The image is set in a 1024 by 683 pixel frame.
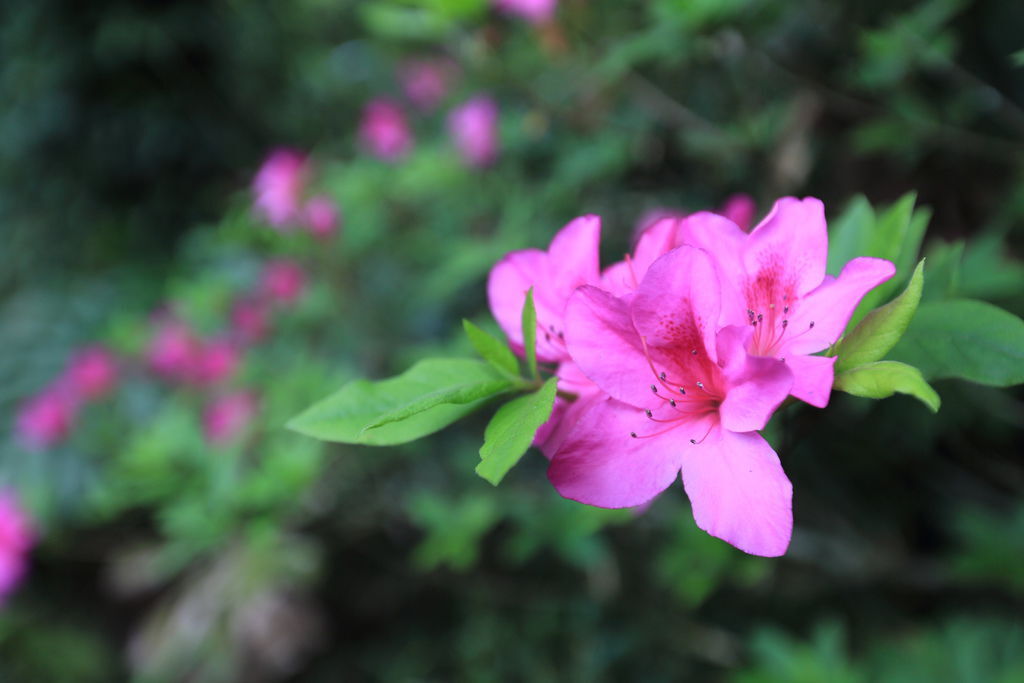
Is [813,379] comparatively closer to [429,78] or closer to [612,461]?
[612,461]

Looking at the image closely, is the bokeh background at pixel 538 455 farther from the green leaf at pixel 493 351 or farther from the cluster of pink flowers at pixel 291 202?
the green leaf at pixel 493 351

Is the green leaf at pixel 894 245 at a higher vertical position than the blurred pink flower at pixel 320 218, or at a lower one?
higher

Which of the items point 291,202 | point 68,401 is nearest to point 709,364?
point 291,202

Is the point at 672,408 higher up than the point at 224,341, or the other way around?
the point at 672,408

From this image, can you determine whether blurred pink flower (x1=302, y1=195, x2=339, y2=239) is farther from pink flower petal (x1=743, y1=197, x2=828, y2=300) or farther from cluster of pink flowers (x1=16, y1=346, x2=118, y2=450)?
pink flower petal (x1=743, y1=197, x2=828, y2=300)

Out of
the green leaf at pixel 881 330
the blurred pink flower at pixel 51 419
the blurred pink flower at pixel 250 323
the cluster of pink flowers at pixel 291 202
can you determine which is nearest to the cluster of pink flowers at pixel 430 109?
the cluster of pink flowers at pixel 291 202

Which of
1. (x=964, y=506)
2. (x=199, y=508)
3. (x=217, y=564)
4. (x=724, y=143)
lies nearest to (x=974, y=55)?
(x=724, y=143)

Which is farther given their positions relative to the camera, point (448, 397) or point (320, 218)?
point (320, 218)
